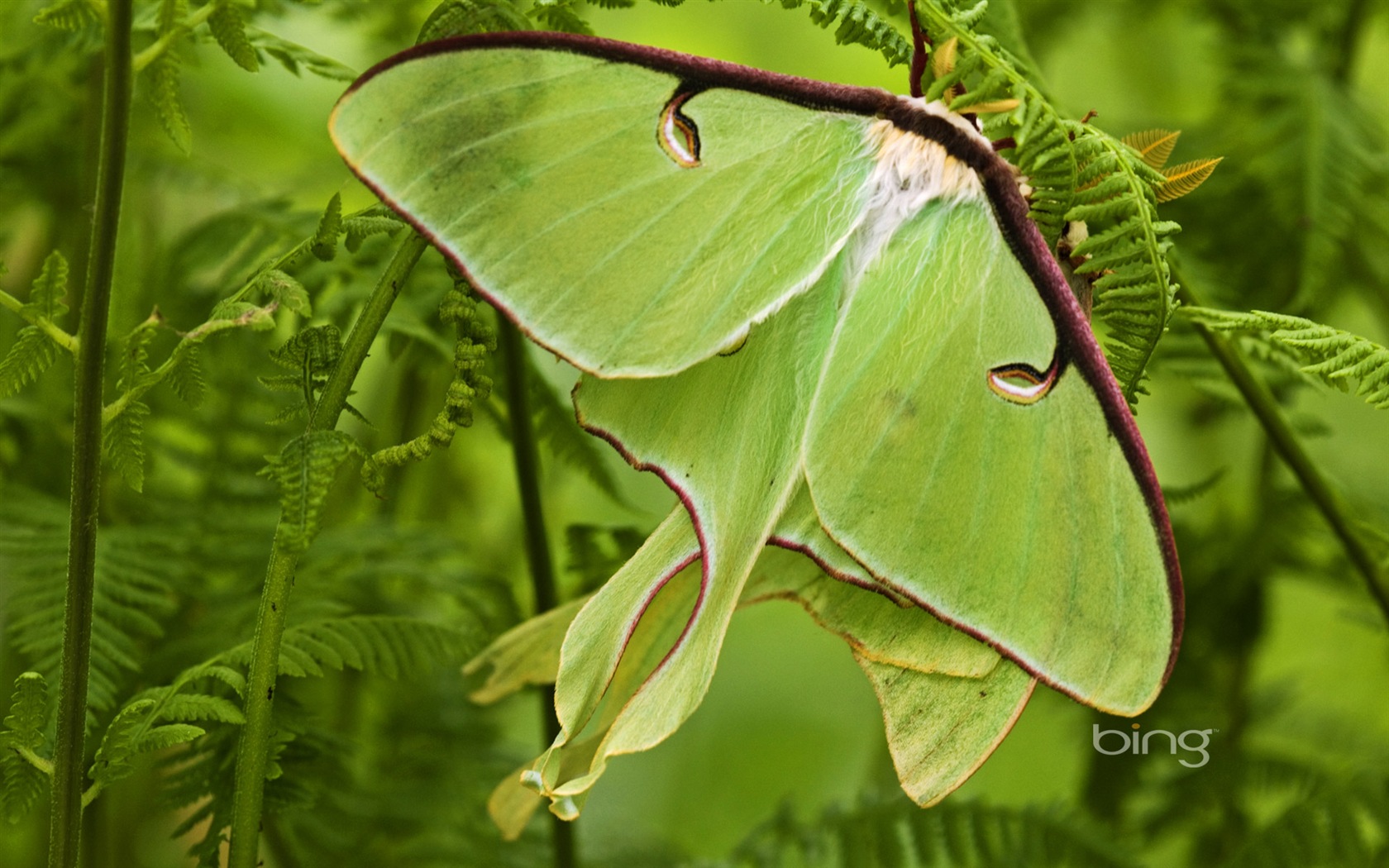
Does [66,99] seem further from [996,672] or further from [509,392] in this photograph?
[996,672]

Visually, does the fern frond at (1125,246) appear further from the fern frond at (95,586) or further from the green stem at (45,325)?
the fern frond at (95,586)

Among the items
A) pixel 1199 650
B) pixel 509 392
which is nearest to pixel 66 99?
pixel 509 392

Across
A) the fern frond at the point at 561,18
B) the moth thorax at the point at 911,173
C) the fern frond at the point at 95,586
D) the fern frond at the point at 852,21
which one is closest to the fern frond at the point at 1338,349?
the moth thorax at the point at 911,173

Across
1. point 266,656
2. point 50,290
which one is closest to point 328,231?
point 50,290

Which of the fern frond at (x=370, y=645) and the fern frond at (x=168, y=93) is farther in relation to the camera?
the fern frond at (x=370, y=645)

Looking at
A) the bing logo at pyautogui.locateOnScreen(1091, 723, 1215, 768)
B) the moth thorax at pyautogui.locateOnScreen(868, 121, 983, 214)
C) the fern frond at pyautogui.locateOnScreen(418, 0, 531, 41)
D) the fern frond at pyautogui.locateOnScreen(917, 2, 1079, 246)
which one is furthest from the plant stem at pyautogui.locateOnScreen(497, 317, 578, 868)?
the bing logo at pyautogui.locateOnScreen(1091, 723, 1215, 768)

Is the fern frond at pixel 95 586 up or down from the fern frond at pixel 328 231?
down
